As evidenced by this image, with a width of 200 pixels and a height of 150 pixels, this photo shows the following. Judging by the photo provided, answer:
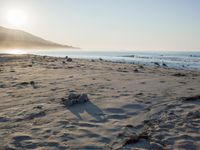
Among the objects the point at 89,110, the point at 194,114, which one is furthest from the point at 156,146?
the point at 89,110

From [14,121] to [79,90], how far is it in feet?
12.8

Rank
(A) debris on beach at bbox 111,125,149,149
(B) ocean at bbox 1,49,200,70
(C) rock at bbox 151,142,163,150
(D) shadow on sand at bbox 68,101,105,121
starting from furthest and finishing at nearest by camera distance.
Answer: (B) ocean at bbox 1,49,200,70 → (D) shadow on sand at bbox 68,101,105,121 → (A) debris on beach at bbox 111,125,149,149 → (C) rock at bbox 151,142,163,150

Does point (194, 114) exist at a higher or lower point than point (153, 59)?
higher

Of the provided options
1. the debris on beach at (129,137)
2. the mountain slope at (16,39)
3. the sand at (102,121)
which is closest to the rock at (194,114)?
the sand at (102,121)

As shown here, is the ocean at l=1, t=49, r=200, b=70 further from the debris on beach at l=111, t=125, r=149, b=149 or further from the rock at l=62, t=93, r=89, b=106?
the debris on beach at l=111, t=125, r=149, b=149

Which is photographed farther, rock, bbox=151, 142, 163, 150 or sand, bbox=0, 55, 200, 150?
sand, bbox=0, 55, 200, 150

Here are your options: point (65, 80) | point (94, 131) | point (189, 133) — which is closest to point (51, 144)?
point (94, 131)

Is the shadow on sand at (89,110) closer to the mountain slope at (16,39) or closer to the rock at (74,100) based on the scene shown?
the rock at (74,100)

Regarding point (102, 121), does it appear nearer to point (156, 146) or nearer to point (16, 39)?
point (156, 146)

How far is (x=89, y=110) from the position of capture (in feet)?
24.2

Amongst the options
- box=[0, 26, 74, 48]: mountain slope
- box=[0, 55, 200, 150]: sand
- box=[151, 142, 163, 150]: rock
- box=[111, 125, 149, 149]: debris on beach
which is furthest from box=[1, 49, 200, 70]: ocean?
box=[0, 26, 74, 48]: mountain slope

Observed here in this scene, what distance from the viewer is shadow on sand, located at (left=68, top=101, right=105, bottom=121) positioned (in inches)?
270

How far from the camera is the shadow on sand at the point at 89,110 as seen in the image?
687 centimetres

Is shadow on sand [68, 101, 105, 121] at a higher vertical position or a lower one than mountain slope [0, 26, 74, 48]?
lower
